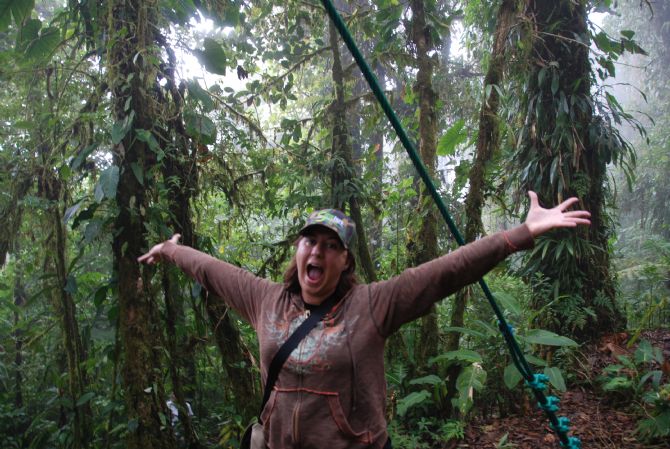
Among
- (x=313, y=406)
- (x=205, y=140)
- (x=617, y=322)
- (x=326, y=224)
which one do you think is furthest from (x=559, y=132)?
(x=313, y=406)

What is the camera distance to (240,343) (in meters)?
3.28

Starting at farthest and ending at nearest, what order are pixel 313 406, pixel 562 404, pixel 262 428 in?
pixel 562 404
pixel 262 428
pixel 313 406

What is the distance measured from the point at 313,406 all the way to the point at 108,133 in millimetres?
1995

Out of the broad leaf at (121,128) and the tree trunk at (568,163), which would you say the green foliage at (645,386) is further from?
the broad leaf at (121,128)

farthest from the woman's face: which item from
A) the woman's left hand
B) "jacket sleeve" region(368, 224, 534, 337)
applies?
the woman's left hand

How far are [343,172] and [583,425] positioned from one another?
284 cm

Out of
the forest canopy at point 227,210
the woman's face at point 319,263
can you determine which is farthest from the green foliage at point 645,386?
the woman's face at point 319,263

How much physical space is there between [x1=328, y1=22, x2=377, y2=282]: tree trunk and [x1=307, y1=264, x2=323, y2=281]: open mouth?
2832 mm

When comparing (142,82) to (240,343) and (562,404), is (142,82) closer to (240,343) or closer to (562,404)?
(240,343)

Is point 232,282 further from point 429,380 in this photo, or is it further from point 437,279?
point 429,380

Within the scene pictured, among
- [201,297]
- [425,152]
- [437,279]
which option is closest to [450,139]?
[425,152]

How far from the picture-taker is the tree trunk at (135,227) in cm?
271

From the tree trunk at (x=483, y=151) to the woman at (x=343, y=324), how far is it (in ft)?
6.87

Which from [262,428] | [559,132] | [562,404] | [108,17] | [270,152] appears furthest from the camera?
[559,132]
